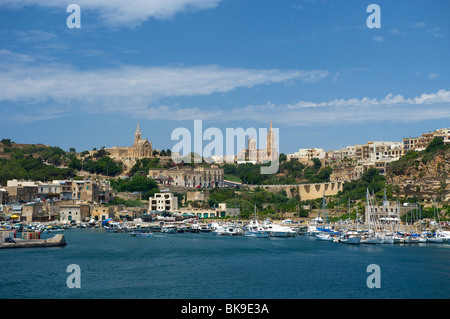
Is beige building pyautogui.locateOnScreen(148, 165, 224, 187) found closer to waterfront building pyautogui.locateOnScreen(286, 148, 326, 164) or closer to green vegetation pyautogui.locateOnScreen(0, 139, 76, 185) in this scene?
green vegetation pyautogui.locateOnScreen(0, 139, 76, 185)

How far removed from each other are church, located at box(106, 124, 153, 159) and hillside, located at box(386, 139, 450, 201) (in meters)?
47.2

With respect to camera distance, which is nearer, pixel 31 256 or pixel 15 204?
pixel 31 256

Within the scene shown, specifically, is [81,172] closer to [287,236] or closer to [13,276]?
[287,236]

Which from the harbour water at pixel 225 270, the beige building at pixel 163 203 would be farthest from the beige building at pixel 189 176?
the harbour water at pixel 225 270

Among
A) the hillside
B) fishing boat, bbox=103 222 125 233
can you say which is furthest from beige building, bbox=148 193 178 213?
the hillside

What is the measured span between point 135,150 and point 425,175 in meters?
53.7

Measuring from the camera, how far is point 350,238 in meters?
43.1

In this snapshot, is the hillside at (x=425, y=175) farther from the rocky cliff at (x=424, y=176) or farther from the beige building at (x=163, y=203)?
the beige building at (x=163, y=203)

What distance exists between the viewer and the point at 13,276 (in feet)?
91.0

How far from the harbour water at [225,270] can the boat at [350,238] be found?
992mm

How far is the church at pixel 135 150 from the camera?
323 feet
